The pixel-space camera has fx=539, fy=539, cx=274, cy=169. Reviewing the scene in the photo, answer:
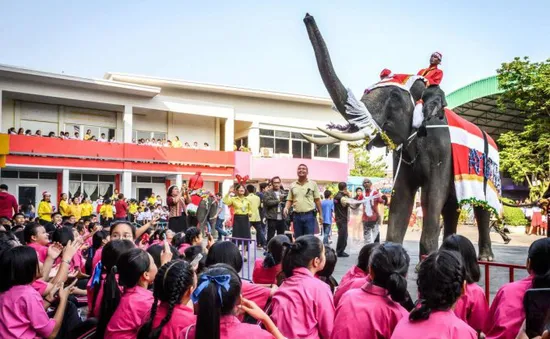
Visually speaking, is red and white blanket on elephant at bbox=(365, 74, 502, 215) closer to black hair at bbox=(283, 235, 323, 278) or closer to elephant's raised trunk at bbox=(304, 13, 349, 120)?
elephant's raised trunk at bbox=(304, 13, 349, 120)

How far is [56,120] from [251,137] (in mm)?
10387

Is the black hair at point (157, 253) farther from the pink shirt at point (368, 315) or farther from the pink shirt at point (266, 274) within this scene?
the pink shirt at point (368, 315)

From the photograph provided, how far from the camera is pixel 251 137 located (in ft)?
101

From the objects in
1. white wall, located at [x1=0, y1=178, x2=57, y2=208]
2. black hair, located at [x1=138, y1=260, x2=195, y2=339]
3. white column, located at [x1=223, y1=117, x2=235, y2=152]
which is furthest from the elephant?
white column, located at [x1=223, y1=117, x2=235, y2=152]

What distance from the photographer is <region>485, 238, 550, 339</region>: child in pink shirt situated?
2.78m

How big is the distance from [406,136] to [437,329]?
Answer: 342cm

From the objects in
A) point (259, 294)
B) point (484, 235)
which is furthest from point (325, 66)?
point (484, 235)

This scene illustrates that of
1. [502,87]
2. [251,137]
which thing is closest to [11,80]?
[251,137]

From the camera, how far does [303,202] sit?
26.1 feet

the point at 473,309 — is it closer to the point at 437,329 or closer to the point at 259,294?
the point at 437,329

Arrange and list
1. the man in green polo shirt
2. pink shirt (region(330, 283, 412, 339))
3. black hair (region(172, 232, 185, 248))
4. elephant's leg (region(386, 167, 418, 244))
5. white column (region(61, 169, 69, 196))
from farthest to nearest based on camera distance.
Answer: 1. white column (region(61, 169, 69, 196))
2. the man in green polo shirt
3. black hair (region(172, 232, 185, 248))
4. elephant's leg (region(386, 167, 418, 244))
5. pink shirt (region(330, 283, 412, 339))

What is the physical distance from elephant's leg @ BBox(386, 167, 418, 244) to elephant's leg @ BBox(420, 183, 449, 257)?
0.74 feet

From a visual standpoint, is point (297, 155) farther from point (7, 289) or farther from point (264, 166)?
point (7, 289)

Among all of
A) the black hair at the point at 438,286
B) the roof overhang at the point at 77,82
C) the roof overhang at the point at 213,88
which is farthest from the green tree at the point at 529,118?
the black hair at the point at 438,286
